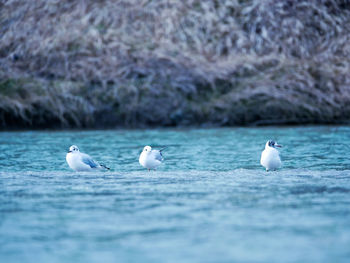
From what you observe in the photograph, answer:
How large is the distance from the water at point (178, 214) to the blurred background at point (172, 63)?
748cm

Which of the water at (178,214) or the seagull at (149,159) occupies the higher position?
the seagull at (149,159)

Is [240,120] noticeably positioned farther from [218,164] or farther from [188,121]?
[218,164]

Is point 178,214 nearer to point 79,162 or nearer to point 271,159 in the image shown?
point 271,159

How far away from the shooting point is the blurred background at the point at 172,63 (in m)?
19.2

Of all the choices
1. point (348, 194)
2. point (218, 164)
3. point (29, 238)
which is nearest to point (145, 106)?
point (218, 164)

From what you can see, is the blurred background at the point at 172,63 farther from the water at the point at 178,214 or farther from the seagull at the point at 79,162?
the seagull at the point at 79,162

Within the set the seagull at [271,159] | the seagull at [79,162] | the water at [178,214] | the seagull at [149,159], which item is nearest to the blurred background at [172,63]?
the water at [178,214]

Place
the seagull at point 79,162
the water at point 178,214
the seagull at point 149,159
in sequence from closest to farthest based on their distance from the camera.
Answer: the water at point 178,214, the seagull at point 79,162, the seagull at point 149,159

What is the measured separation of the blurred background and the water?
748 centimetres

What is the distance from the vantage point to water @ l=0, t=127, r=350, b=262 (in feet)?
16.0

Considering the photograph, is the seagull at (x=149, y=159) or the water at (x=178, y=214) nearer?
the water at (x=178, y=214)

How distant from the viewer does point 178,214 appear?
620 cm

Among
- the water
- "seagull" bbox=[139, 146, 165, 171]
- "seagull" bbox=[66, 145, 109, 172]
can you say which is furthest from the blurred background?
"seagull" bbox=[66, 145, 109, 172]

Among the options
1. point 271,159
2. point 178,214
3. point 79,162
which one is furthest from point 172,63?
point 178,214
